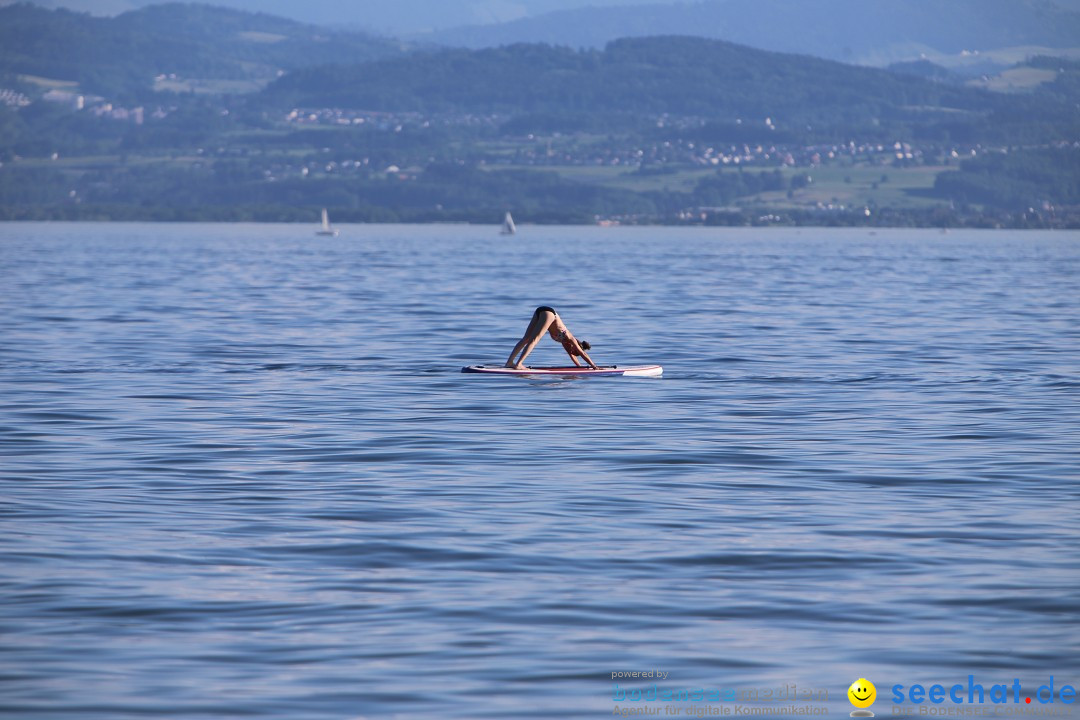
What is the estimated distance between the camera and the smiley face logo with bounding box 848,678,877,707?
1094 cm

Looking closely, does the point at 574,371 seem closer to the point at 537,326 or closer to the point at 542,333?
the point at 542,333

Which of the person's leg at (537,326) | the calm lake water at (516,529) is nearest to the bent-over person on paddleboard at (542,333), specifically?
the person's leg at (537,326)

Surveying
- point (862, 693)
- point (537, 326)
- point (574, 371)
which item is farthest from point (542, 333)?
point (862, 693)

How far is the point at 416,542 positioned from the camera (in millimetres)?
15445

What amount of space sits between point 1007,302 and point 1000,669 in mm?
56264

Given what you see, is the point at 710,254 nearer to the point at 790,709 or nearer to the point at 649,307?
the point at 649,307

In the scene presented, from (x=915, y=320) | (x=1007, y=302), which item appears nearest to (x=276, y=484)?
(x=915, y=320)

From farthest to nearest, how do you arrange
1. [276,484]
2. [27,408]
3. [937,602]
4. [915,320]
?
[915,320], [27,408], [276,484], [937,602]

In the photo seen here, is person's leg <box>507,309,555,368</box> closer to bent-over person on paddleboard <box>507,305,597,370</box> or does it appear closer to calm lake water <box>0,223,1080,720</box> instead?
bent-over person on paddleboard <box>507,305,597,370</box>

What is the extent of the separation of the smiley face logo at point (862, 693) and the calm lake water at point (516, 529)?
0.09 m

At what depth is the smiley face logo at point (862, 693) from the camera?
431 inches

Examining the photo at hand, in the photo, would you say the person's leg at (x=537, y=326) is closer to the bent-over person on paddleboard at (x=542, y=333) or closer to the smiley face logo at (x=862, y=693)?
the bent-over person on paddleboard at (x=542, y=333)

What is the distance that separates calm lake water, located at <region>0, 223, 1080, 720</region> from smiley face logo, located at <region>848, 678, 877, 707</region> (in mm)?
93

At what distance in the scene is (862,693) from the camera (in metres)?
11.0
